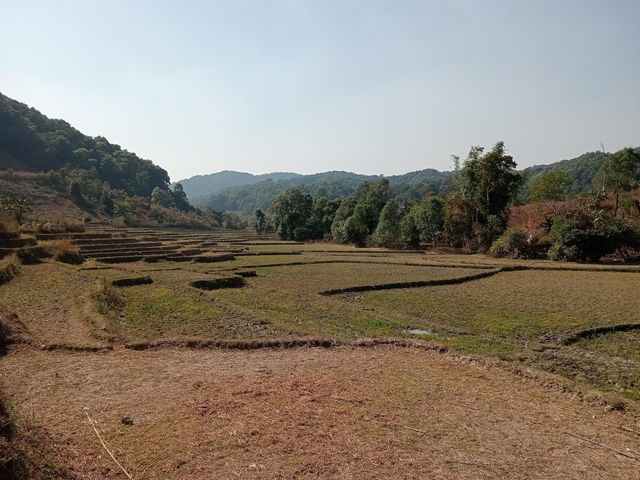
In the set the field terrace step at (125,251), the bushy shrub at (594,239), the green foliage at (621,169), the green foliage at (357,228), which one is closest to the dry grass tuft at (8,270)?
the field terrace step at (125,251)

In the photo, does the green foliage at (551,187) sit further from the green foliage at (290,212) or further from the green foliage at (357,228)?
the green foliage at (290,212)

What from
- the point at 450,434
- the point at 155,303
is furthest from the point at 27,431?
the point at 155,303

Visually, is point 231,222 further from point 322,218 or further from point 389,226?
point 389,226

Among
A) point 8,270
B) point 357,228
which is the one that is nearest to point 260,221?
point 357,228

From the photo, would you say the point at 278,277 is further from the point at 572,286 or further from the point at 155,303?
the point at 572,286

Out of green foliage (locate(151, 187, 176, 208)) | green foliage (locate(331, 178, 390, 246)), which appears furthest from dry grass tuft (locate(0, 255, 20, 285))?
green foliage (locate(151, 187, 176, 208))

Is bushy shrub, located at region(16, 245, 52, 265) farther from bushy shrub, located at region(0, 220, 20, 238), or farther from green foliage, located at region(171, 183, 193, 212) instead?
green foliage, located at region(171, 183, 193, 212)

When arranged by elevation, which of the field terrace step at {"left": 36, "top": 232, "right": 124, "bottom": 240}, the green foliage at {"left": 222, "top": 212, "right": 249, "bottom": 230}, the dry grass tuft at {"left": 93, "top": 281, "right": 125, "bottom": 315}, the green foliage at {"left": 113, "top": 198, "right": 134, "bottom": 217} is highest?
the green foliage at {"left": 113, "top": 198, "right": 134, "bottom": 217}

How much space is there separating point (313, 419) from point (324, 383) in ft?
5.76

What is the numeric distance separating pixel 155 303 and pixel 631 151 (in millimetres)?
54613

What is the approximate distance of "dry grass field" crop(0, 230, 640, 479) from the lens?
6215 millimetres

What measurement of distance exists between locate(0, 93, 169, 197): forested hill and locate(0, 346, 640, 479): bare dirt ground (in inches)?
4108

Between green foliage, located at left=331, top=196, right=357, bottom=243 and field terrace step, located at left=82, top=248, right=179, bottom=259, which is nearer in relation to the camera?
field terrace step, located at left=82, top=248, right=179, bottom=259

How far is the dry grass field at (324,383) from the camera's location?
6215mm
